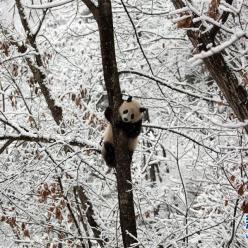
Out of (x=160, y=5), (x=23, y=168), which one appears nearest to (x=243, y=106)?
(x=23, y=168)

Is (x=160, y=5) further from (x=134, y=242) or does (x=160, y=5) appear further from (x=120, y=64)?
(x=134, y=242)

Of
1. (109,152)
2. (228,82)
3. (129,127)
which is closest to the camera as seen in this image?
(228,82)

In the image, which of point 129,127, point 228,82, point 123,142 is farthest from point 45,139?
point 228,82

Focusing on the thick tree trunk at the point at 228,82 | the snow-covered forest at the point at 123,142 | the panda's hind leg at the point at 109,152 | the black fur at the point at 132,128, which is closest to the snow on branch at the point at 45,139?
the snow-covered forest at the point at 123,142

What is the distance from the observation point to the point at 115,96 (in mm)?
3760

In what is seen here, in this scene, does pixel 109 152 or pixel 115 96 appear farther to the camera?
pixel 109 152

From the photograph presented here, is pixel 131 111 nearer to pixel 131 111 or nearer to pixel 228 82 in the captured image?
pixel 131 111

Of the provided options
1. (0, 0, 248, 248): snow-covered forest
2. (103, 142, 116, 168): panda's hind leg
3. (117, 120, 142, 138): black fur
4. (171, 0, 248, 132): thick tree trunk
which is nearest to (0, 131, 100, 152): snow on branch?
(0, 0, 248, 248): snow-covered forest

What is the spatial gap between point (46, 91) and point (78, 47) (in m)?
4.11

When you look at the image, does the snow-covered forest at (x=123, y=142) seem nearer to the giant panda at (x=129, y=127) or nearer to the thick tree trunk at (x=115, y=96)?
the thick tree trunk at (x=115, y=96)

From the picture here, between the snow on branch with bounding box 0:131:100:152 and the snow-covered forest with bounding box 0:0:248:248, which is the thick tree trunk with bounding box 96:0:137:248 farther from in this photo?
the snow on branch with bounding box 0:131:100:152

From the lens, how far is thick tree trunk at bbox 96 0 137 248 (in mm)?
3719

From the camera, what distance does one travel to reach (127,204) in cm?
394

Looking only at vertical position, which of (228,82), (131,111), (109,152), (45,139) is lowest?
(109,152)
